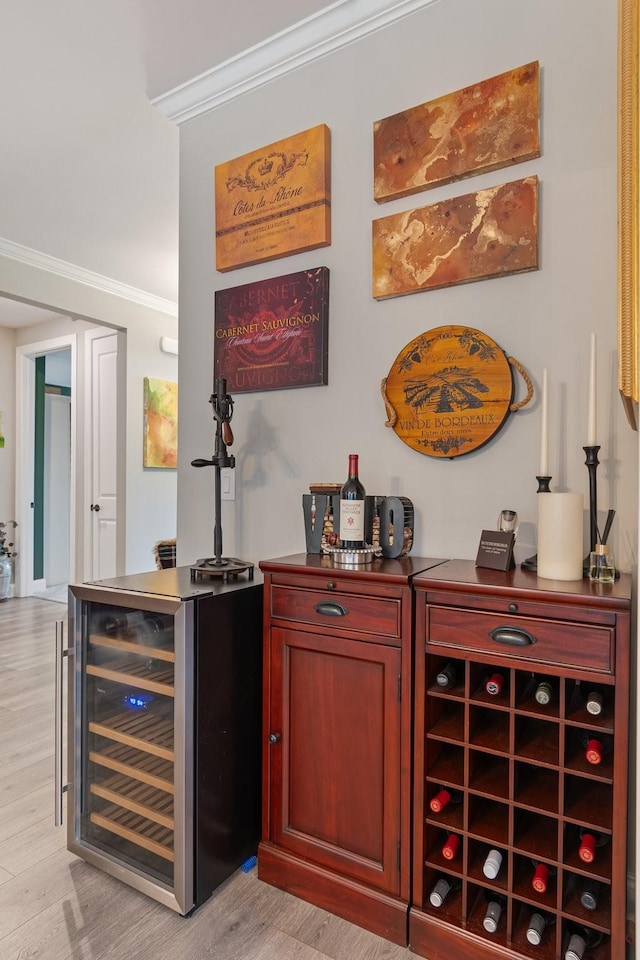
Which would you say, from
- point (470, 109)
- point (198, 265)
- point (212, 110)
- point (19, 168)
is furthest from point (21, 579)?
point (470, 109)

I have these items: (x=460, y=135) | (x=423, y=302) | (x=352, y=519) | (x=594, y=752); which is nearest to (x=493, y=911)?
(x=594, y=752)

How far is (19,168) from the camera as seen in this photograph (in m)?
3.00

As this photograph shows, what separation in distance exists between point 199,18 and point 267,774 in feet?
8.36

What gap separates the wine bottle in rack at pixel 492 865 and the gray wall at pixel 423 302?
77 centimetres

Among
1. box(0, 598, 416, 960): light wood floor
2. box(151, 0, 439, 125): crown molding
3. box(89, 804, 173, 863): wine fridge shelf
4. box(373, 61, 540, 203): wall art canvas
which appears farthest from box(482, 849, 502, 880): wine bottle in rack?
box(151, 0, 439, 125): crown molding

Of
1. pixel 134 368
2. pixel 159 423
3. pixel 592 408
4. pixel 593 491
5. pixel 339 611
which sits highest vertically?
pixel 134 368

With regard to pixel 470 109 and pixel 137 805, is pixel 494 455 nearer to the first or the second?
pixel 470 109

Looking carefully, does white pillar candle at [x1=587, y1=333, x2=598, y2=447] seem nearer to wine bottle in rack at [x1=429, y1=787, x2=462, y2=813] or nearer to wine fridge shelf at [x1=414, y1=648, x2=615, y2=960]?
wine fridge shelf at [x1=414, y1=648, x2=615, y2=960]

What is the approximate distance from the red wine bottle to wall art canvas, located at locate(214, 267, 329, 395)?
0.53 m

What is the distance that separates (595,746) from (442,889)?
1.88ft

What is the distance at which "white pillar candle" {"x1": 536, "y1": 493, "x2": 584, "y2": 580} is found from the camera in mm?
1354

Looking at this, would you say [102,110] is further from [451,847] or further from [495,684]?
[451,847]

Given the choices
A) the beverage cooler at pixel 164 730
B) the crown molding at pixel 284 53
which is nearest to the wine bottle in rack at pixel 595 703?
the beverage cooler at pixel 164 730

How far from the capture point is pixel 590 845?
1.23 meters
